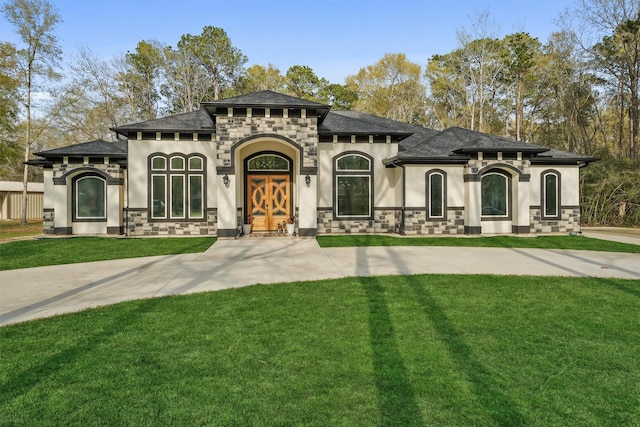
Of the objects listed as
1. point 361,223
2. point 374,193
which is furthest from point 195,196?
point 374,193

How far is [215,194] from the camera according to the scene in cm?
1434

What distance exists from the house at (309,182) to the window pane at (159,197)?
35mm

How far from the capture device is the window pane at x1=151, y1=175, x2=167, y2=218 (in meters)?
14.1

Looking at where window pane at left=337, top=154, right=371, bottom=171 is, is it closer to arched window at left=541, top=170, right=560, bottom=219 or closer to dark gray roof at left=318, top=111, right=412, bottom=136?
dark gray roof at left=318, top=111, right=412, bottom=136

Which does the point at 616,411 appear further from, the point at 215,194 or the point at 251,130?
the point at 215,194

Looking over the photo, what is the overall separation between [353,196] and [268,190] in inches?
133

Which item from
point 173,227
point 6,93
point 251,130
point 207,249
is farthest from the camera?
point 6,93

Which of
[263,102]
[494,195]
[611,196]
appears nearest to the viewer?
[263,102]

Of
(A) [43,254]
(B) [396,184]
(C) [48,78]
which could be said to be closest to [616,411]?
(A) [43,254]

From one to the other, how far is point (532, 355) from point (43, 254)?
1096 cm

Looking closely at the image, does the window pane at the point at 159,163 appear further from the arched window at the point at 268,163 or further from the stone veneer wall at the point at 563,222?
the stone veneer wall at the point at 563,222

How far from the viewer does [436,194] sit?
14.3 meters

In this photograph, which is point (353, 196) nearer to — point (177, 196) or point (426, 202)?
point (426, 202)

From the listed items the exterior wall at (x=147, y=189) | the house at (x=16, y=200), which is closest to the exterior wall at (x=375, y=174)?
the exterior wall at (x=147, y=189)
